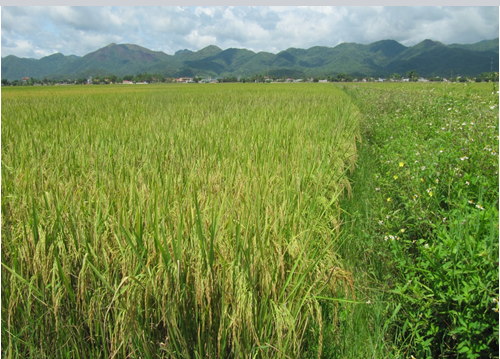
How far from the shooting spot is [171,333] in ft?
3.87

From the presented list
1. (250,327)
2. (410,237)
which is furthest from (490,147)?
(250,327)

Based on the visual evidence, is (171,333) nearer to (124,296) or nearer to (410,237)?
(124,296)

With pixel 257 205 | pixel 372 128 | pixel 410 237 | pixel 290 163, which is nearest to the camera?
pixel 257 205

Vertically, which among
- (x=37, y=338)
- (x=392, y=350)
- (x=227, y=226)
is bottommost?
(x=392, y=350)

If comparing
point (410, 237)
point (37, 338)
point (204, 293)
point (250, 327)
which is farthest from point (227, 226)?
point (410, 237)

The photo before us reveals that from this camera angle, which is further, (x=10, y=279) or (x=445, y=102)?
(x=445, y=102)

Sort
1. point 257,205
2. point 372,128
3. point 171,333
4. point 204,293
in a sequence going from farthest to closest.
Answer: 1. point 372,128
2. point 257,205
3. point 204,293
4. point 171,333

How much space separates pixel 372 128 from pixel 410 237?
444cm

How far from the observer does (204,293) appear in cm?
128

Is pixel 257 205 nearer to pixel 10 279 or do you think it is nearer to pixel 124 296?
pixel 124 296

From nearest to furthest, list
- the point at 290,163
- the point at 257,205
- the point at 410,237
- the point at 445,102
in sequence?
the point at 257,205, the point at 410,237, the point at 290,163, the point at 445,102

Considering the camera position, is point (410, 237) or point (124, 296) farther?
point (410, 237)

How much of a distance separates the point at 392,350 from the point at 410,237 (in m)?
0.98

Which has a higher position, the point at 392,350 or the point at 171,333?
the point at 171,333
